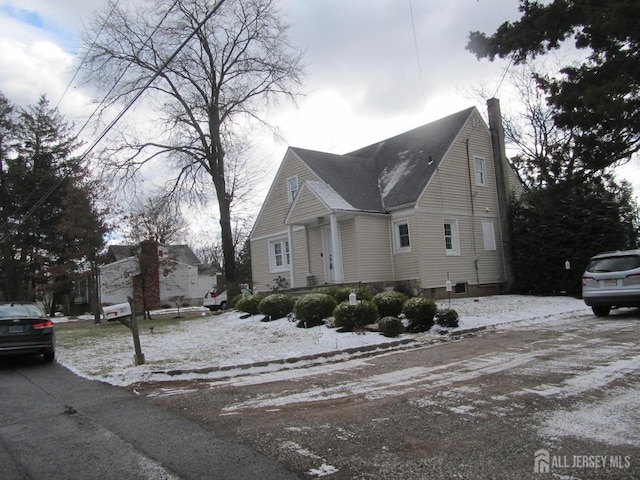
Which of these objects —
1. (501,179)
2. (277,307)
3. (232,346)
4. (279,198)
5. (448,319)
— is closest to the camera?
(232,346)

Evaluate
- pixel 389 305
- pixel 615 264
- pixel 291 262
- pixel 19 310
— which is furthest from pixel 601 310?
pixel 19 310

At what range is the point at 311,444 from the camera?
4.63 metres

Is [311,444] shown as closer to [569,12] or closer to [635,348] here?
[635,348]

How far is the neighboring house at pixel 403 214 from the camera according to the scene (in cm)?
2067

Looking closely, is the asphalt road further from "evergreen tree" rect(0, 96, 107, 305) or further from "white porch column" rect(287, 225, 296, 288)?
"evergreen tree" rect(0, 96, 107, 305)

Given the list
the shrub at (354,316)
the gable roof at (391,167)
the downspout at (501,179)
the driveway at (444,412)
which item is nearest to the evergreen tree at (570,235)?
the downspout at (501,179)

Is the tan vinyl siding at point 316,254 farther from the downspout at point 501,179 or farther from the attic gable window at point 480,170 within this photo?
the downspout at point 501,179

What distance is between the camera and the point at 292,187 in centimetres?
2467

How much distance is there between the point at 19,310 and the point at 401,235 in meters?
14.9

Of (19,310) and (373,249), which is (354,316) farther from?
(373,249)

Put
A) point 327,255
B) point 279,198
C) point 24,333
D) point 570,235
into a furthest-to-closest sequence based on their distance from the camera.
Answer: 1. point 279,198
2. point 327,255
3. point 570,235
4. point 24,333

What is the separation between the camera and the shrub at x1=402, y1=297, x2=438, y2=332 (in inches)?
482

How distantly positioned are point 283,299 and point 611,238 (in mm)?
13759

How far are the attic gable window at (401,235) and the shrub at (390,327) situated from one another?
31.4 ft
